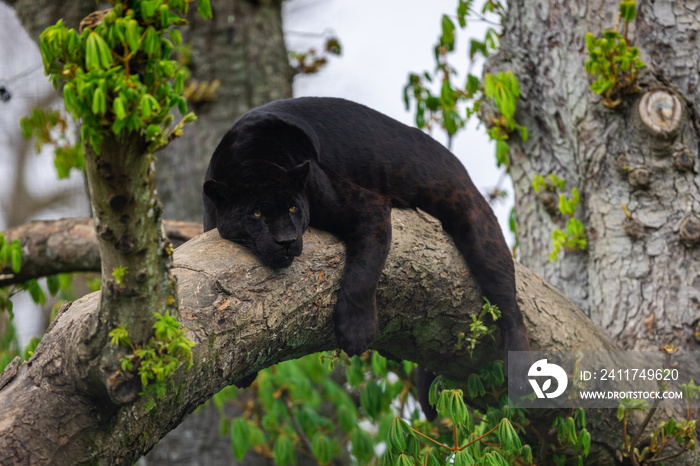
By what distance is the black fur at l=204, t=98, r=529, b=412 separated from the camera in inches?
99.7

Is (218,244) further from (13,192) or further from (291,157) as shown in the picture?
(13,192)

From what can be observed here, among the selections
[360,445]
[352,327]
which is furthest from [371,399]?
[352,327]

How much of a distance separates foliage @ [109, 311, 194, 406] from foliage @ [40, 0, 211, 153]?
0.44m

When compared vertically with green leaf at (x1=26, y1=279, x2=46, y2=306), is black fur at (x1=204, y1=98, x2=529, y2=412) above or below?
above

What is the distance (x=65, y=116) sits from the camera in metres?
5.38

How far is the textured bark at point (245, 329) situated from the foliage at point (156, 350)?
11 cm

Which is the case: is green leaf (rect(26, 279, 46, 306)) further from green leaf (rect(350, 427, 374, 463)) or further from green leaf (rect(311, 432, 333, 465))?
green leaf (rect(350, 427, 374, 463))

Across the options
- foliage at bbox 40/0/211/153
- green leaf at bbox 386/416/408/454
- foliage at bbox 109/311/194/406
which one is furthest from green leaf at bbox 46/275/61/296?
foliage at bbox 40/0/211/153

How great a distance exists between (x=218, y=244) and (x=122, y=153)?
97 centimetres

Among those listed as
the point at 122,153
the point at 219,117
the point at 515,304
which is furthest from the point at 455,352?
the point at 219,117

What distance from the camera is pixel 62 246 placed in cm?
446

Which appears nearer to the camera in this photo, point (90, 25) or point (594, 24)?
point (90, 25)

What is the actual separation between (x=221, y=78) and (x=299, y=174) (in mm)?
3512

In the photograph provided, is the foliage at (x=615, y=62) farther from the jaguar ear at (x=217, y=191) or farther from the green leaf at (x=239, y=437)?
the green leaf at (x=239, y=437)
